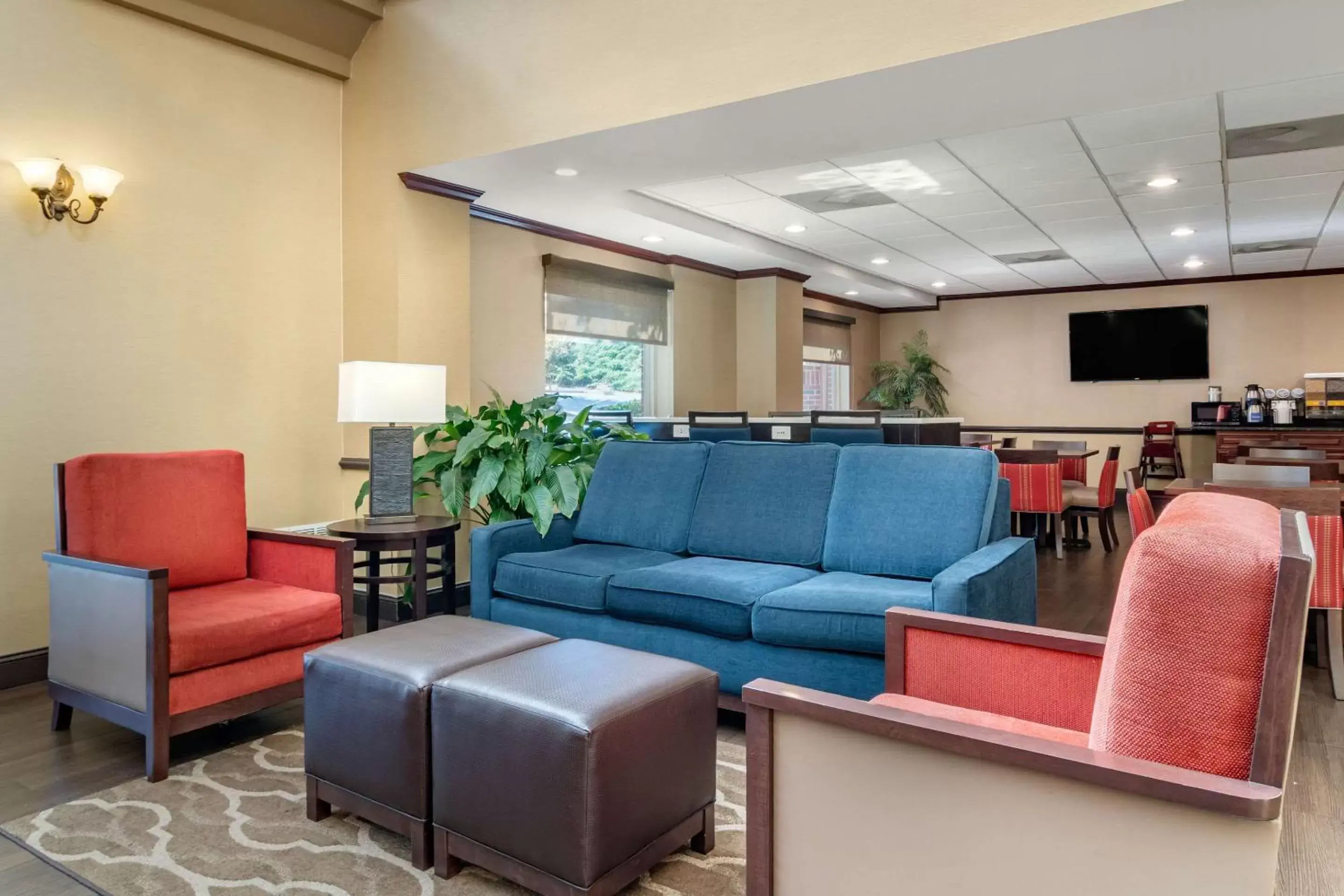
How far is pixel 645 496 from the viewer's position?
12.1ft

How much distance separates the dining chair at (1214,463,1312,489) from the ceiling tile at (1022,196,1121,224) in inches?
98.1

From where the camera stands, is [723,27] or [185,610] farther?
[723,27]

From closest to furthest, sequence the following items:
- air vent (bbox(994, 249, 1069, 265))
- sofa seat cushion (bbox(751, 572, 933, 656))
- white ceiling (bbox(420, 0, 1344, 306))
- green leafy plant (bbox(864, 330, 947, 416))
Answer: sofa seat cushion (bbox(751, 572, 933, 656))
white ceiling (bbox(420, 0, 1344, 306))
air vent (bbox(994, 249, 1069, 265))
green leafy plant (bbox(864, 330, 947, 416))

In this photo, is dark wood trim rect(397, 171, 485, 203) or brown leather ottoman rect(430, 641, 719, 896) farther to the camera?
dark wood trim rect(397, 171, 485, 203)

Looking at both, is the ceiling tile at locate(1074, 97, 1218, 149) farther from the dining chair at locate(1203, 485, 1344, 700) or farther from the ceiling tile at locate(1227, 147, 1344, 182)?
the dining chair at locate(1203, 485, 1344, 700)

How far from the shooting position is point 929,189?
5.49 metres

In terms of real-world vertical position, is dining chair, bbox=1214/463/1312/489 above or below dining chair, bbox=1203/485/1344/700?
above

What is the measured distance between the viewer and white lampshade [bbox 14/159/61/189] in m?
3.41

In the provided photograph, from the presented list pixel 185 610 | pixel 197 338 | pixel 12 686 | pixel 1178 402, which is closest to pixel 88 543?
pixel 185 610

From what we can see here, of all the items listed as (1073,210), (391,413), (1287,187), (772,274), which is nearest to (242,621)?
(391,413)

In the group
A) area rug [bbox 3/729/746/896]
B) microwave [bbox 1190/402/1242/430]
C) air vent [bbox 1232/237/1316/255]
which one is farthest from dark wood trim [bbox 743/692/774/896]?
microwave [bbox 1190/402/1242/430]

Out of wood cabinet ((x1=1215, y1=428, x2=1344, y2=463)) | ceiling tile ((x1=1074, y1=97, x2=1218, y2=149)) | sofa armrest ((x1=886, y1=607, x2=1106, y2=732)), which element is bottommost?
sofa armrest ((x1=886, y1=607, x2=1106, y2=732))

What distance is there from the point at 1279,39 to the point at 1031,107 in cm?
85

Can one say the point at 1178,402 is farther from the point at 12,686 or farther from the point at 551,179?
the point at 12,686
